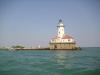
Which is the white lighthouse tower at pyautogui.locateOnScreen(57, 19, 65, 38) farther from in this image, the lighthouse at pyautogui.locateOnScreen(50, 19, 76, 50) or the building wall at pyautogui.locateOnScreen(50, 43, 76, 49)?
the building wall at pyautogui.locateOnScreen(50, 43, 76, 49)

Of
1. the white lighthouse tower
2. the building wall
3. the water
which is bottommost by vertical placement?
the water

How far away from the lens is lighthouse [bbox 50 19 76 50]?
54.6 m

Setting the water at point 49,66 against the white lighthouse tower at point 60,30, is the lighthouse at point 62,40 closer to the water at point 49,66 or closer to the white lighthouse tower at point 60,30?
the white lighthouse tower at point 60,30

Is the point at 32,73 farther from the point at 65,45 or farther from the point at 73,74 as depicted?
the point at 65,45

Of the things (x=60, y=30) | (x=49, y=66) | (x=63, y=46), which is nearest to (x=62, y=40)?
(x=63, y=46)

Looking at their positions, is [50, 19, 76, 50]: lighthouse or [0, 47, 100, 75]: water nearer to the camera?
[0, 47, 100, 75]: water

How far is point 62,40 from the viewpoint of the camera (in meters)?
54.4

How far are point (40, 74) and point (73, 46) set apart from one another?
41151 mm

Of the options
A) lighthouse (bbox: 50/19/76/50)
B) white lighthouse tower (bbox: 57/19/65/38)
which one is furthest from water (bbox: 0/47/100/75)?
white lighthouse tower (bbox: 57/19/65/38)

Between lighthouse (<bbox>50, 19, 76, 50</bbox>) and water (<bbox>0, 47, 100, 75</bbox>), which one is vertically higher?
lighthouse (<bbox>50, 19, 76, 50</bbox>)

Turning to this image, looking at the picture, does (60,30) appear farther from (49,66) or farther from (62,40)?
(49,66)

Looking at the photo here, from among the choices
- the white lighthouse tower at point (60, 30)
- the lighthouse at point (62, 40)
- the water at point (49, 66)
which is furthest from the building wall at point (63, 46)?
the water at point (49, 66)

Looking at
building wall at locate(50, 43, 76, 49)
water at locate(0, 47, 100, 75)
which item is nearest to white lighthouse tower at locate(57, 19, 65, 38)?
building wall at locate(50, 43, 76, 49)

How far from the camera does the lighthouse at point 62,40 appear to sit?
179 feet
